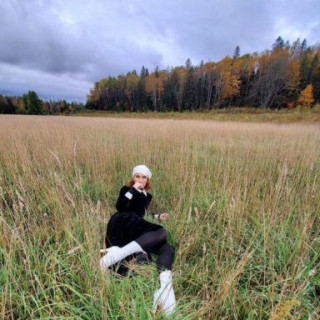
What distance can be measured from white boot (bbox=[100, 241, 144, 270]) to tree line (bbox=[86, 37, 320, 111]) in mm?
32084

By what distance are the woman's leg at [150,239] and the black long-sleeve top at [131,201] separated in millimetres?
353

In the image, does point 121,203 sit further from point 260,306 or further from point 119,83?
point 119,83

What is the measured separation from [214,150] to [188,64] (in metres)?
52.8

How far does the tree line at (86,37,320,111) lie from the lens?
27.7 meters

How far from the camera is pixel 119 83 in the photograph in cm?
4738

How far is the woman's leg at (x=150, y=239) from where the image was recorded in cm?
146

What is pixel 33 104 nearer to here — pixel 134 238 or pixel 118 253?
pixel 134 238

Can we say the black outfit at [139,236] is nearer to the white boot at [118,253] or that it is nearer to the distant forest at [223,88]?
the white boot at [118,253]

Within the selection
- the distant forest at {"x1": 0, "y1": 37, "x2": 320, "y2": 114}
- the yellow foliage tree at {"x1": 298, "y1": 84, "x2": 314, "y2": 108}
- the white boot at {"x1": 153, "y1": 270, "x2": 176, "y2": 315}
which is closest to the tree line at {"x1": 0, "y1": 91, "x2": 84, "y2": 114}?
the distant forest at {"x1": 0, "y1": 37, "x2": 320, "y2": 114}

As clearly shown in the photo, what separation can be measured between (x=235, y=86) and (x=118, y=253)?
3586 cm

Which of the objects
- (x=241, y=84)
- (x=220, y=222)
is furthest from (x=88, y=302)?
(x=241, y=84)

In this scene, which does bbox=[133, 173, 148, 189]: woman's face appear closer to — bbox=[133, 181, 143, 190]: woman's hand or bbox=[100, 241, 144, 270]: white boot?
bbox=[133, 181, 143, 190]: woman's hand

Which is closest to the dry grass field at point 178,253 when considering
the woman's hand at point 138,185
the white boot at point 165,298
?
the white boot at point 165,298

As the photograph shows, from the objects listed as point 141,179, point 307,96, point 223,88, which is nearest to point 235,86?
point 223,88
